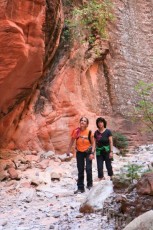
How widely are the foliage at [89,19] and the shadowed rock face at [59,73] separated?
640 mm

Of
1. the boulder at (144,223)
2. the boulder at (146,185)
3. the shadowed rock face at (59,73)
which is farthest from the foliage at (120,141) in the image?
the boulder at (144,223)

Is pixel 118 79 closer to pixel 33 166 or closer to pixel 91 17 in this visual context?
pixel 91 17

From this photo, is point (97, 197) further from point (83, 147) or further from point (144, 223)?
point (144, 223)

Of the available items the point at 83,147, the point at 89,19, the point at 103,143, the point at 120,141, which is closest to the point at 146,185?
the point at 83,147

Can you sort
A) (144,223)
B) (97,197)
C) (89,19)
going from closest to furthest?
(144,223), (97,197), (89,19)

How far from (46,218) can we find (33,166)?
420 cm

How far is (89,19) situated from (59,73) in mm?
2296

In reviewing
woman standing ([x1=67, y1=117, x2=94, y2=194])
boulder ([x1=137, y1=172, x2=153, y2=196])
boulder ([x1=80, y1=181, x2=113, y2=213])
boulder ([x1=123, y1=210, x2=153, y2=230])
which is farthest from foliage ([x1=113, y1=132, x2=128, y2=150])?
boulder ([x1=123, y1=210, x2=153, y2=230])

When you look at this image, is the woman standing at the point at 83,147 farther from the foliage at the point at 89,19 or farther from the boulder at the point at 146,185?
the foliage at the point at 89,19

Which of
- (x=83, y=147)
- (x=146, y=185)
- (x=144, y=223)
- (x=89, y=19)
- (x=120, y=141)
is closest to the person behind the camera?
(x=144, y=223)

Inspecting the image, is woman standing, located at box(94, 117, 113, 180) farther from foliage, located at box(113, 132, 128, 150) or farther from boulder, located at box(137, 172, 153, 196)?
foliage, located at box(113, 132, 128, 150)

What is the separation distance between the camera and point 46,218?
4.39 m

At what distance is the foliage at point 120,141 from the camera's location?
1219cm

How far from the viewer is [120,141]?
12328 mm
